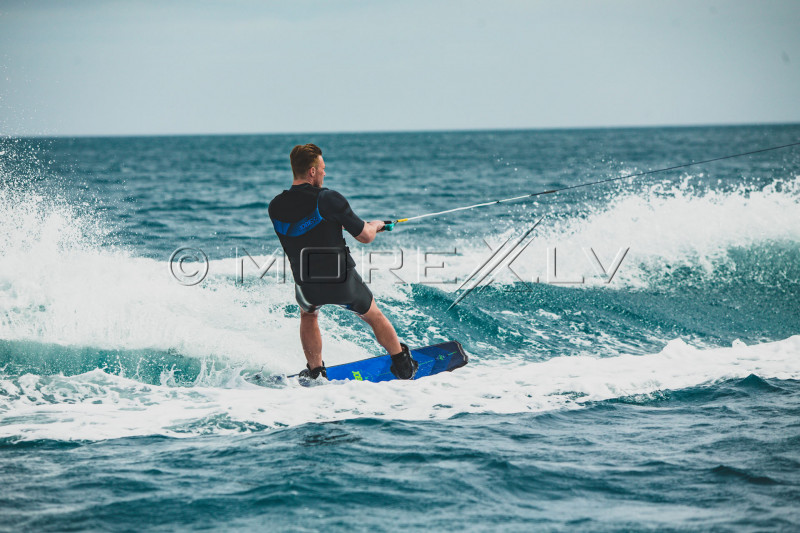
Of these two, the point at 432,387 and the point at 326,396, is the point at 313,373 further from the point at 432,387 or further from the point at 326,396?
the point at 432,387

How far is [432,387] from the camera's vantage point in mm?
5707

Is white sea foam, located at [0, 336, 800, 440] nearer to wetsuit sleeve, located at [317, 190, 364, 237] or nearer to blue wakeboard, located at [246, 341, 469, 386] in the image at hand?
blue wakeboard, located at [246, 341, 469, 386]

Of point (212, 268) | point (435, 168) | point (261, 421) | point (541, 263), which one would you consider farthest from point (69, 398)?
point (435, 168)

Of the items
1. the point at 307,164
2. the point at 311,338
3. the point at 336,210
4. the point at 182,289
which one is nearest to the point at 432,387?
the point at 311,338

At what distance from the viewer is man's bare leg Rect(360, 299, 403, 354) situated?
5.51 m

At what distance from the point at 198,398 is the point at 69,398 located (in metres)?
0.90

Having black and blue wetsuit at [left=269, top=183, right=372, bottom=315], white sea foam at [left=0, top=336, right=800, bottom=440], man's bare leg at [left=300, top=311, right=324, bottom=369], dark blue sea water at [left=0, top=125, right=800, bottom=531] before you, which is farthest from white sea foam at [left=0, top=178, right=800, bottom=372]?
black and blue wetsuit at [left=269, top=183, right=372, bottom=315]

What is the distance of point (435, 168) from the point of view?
36.8m

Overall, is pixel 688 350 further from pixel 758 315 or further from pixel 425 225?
pixel 425 225

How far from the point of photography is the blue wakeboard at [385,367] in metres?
5.75

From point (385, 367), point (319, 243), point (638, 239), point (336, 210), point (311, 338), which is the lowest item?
point (385, 367)

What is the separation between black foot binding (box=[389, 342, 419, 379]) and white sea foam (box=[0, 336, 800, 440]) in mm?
85

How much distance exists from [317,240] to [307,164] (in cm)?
52

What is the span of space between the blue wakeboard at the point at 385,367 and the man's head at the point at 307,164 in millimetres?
1569
